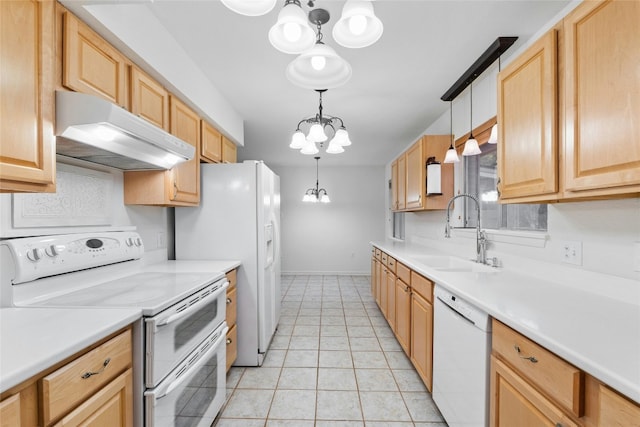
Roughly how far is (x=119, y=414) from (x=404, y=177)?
3491mm

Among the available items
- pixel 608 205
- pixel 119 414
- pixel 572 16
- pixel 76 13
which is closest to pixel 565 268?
pixel 608 205

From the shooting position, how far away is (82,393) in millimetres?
920

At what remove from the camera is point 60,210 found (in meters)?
1.52

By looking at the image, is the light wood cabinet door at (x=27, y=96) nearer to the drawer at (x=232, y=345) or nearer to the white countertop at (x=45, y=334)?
the white countertop at (x=45, y=334)

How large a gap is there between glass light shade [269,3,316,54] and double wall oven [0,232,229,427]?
1204 millimetres

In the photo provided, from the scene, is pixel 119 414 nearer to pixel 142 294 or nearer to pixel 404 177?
pixel 142 294

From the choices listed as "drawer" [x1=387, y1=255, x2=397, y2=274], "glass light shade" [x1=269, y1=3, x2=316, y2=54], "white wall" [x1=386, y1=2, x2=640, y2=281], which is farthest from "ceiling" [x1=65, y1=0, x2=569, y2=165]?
"drawer" [x1=387, y1=255, x2=397, y2=274]

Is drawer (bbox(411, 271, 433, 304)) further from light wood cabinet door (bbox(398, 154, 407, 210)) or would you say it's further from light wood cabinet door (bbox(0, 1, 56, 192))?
light wood cabinet door (bbox(0, 1, 56, 192))

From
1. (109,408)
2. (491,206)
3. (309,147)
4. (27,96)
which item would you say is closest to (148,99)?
(27,96)

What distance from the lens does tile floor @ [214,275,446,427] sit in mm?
1844

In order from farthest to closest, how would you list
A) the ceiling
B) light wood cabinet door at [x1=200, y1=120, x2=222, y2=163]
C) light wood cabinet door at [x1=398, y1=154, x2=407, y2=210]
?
1. light wood cabinet door at [x1=398, y1=154, x2=407, y2=210]
2. light wood cabinet door at [x1=200, y1=120, x2=222, y2=163]
3. the ceiling

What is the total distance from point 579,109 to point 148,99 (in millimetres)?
2216

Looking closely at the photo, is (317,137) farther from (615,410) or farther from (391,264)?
(615,410)

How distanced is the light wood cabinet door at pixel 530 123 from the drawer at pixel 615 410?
832 millimetres
